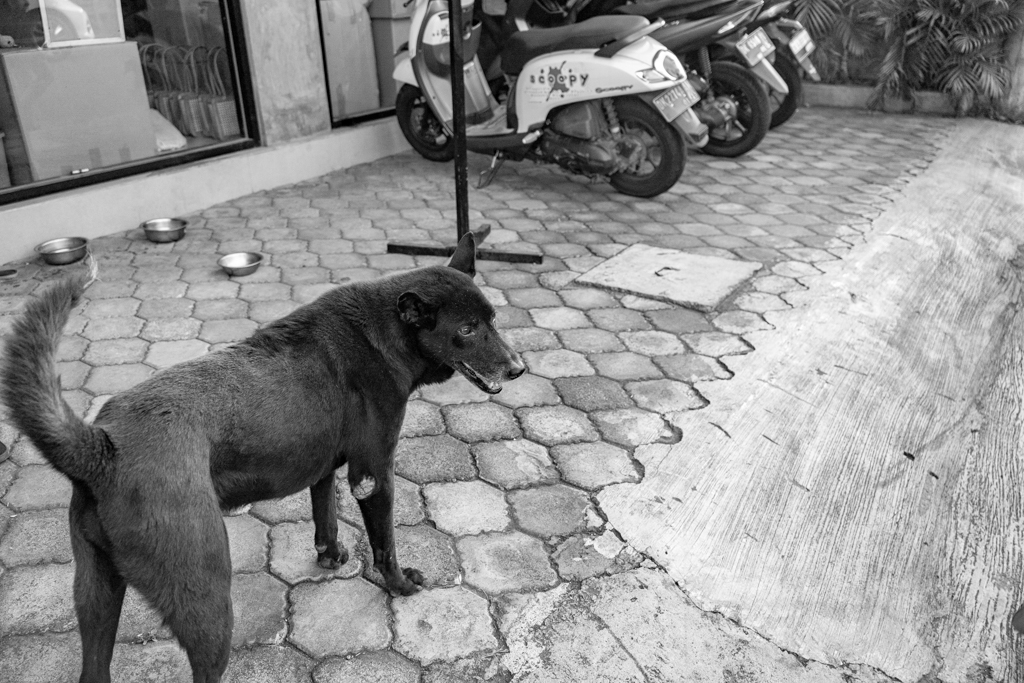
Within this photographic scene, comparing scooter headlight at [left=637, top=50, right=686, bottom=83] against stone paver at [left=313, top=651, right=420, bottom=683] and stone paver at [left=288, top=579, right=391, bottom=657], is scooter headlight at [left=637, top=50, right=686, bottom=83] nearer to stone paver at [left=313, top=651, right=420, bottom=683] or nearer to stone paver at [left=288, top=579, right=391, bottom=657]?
stone paver at [left=288, top=579, right=391, bottom=657]

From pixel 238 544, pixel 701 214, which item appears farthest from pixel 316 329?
pixel 701 214

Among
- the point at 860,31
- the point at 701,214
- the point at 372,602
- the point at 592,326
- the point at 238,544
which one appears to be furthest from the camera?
the point at 860,31

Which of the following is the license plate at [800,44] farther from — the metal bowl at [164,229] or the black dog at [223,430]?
the black dog at [223,430]

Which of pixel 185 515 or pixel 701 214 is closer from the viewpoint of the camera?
pixel 185 515

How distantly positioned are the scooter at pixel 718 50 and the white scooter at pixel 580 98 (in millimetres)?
580

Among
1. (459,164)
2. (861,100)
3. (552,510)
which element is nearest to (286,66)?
(459,164)

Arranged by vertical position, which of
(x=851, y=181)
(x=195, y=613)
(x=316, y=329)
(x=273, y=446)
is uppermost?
(x=316, y=329)

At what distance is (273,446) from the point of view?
2.02m

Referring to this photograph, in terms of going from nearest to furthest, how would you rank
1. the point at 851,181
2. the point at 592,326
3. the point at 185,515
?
the point at 185,515
the point at 592,326
the point at 851,181

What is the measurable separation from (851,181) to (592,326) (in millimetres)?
4250

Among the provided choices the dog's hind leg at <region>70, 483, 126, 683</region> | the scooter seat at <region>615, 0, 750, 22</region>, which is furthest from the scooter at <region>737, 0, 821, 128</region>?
the dog's hind leg at <region>70, 483, 126, 683</region>

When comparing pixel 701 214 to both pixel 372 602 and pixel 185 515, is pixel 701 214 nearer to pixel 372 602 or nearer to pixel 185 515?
pixel 372 602

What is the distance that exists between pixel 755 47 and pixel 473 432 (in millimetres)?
5614

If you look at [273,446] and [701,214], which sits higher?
[273,446]
